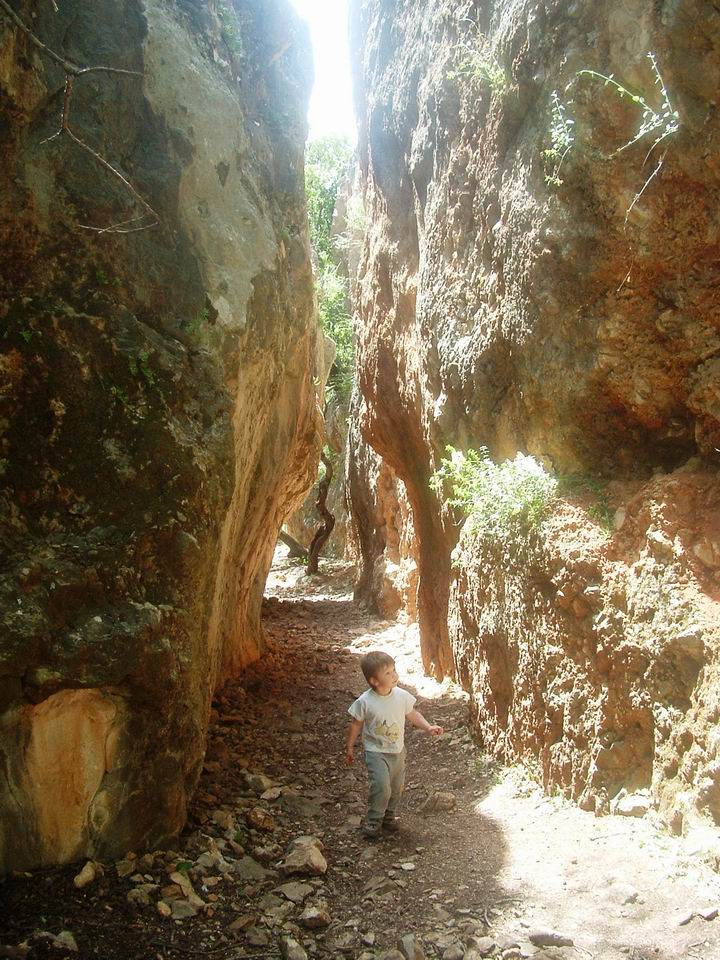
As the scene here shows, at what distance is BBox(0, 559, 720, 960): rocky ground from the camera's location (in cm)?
328

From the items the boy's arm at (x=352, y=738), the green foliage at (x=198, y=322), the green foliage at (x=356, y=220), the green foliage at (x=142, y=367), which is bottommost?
the boy's arm at (x=352, y=738)

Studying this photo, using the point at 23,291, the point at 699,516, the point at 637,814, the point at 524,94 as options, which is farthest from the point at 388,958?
the point at 524,94

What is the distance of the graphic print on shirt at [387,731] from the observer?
4586 mm

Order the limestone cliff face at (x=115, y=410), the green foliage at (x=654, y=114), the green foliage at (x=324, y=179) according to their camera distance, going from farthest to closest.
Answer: the green foliage at (x=324, y=179) < the green foliage at (x=654, y=114) < the limestone cliff face at (x=115, y=410)

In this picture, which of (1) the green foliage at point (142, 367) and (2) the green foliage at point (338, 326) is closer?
(1) the green foliage at point (142, 367)

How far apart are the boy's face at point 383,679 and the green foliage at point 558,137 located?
3199 millimetres

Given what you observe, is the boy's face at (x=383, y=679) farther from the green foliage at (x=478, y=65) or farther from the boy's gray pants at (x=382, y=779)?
the green foliage at (x=478, y=65)

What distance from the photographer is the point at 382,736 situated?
459 cm

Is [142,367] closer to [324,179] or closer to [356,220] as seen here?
[356,220]

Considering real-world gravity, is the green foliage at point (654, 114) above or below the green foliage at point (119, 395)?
above

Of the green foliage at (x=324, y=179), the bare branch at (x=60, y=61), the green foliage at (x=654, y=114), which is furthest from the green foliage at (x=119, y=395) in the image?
the green foliage at (x=324, y=179)

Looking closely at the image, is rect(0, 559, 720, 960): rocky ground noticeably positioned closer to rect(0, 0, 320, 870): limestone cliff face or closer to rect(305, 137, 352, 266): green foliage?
rect(0, 0, 320, 870): limestone cliff face

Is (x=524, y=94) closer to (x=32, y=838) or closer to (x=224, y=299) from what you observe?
(x=224, y=299)

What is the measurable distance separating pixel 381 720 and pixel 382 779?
34cm
